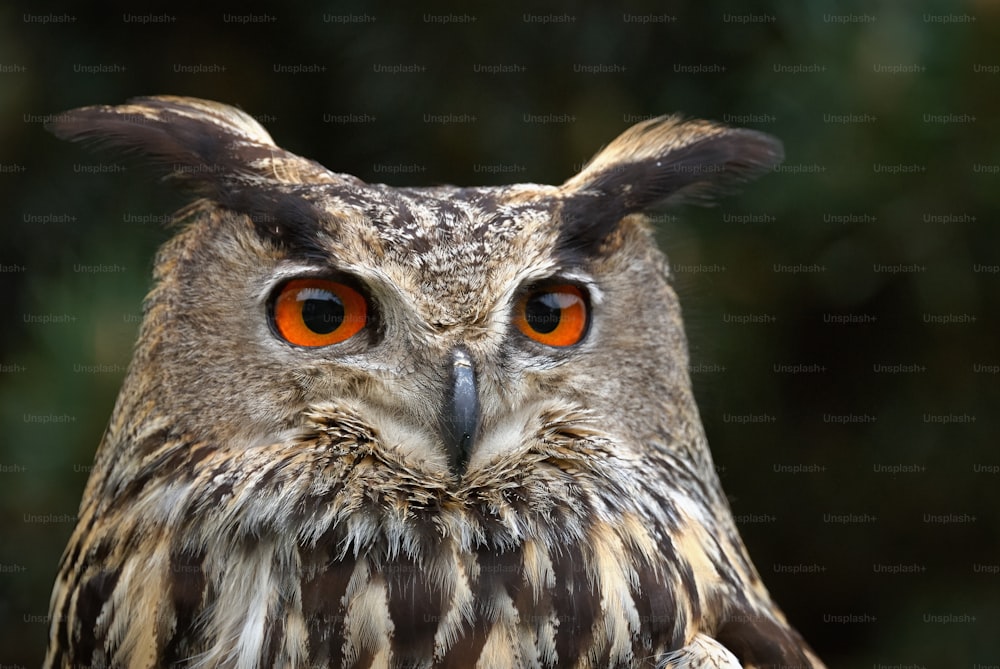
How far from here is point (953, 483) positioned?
2904 mm

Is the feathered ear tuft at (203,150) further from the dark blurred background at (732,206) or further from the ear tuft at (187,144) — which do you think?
the dark blurred background at (732,206)

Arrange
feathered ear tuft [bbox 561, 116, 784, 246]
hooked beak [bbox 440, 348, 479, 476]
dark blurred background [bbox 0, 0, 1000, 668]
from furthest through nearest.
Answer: dark blurred background [bbox 0, 0, 1000, 668] → feathered ear tuft [bbox 561, 116, 784, 246] → hooked beak [bbox 440, 348, 479, 476]

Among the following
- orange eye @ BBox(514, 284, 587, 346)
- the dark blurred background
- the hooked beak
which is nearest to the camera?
the hooked beak

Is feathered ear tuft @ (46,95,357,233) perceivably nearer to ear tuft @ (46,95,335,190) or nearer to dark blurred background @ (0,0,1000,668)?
ear tuft @ (46,95,335,190)

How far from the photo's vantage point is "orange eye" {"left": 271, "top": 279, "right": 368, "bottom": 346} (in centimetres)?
146

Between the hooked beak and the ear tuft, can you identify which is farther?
the ear tuft

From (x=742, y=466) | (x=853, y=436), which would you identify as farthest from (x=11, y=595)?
(x=853, y=436)

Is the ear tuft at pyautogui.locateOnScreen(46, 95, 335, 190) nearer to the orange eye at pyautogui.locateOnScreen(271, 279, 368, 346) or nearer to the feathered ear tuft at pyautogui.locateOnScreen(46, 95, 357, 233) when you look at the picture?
the feathered ear tuft at pyautogui.locateOnScreen(46, 95, 357, 233)

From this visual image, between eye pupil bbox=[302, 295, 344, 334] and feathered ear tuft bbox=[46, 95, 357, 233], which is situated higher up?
feathered ear tuft bbox=[46, 95, 357, 233]

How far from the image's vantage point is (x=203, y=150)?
1622 millimetres

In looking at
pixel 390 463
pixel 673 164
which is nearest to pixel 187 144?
pixel 390 463

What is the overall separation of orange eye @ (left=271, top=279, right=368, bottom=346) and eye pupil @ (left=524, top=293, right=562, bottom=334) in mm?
247

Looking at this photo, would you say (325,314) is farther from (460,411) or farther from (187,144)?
(187,144)

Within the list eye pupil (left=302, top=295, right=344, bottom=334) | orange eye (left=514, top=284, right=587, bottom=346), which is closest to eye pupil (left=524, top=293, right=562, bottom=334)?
orange eye (left=514, top=284, right=587, bottom=346)
